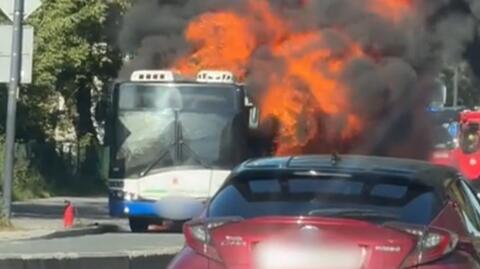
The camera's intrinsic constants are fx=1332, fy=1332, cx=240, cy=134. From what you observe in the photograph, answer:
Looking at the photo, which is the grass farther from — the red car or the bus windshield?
the red car

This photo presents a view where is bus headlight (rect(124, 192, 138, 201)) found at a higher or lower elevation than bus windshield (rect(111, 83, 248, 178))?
lower

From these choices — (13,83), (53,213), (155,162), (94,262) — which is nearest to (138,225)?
(155,162)

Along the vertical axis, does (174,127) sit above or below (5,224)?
above

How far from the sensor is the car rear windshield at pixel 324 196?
7969 mm

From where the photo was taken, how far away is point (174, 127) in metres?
22.8

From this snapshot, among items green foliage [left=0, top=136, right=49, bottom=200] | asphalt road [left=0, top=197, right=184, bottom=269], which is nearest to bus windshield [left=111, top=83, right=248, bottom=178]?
asphalt road [left=0, top=197, right=184, bottom=269]

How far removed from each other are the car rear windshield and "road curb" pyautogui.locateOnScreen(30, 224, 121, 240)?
1151 centimetres

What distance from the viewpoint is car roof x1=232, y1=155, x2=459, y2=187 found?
27.3 ft

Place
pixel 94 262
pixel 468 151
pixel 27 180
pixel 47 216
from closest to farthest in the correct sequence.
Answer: pixel 94 262
pixel 47 216
pixel 468 151
pixel 27 180

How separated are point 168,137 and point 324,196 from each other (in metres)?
14.8

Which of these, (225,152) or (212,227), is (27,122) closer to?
(225,152)

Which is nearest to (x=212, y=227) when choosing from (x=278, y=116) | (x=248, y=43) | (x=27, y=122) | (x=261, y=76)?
(x=278, y=116)

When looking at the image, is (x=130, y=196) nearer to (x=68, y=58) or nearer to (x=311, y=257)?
(x=311, y=257)

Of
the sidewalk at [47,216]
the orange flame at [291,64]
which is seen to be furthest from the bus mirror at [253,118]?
the sidewalk at [47,216]
